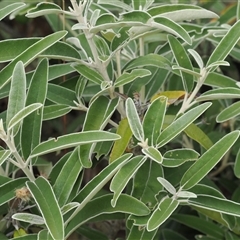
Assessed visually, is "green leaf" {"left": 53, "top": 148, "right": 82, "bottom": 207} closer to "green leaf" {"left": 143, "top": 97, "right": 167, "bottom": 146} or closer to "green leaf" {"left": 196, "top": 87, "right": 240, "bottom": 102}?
"green leaf" {"left": 143, "top": 97, "right": 167, "bottom": 146}

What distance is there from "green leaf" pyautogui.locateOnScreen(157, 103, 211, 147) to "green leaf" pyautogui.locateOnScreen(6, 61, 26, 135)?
0.86 feet

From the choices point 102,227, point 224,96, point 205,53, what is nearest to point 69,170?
point 224,96

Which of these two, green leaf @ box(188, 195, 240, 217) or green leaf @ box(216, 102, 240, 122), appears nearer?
green leaf @ box(188, 195, 240, 217)

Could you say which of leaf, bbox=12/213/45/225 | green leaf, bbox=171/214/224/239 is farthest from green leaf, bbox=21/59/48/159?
green leaf, bbox=171/214/224/239

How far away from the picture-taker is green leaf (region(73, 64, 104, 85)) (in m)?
0.98

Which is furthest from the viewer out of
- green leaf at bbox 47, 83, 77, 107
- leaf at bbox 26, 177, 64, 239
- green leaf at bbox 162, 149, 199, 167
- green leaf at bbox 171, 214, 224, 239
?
green leaf at bbox 171, 214, 224, 239

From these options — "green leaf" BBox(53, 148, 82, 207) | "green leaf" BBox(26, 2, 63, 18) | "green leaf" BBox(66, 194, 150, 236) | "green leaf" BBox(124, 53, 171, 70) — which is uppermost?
"green leaf" BBox(26, 2, 63, 18)

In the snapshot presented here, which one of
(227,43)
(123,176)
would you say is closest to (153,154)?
(123,176)

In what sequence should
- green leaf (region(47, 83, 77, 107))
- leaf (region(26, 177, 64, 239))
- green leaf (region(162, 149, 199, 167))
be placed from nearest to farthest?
1. leaf (region(26, 177, 64, 239))
2. green leaf (region(162, 149, 199, 167))
3. green leaf (region(47, 83, 77, 107))

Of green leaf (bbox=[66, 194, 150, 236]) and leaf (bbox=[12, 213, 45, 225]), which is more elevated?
leaf (bbox=[12, 213, 45, 225])

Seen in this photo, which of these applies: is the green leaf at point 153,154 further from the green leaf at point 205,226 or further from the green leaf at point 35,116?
the green leaf at point 205,226

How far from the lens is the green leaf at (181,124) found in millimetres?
866

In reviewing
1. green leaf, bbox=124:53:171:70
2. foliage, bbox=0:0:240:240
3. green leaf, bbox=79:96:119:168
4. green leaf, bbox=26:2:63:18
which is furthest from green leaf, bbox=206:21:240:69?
green leaf, bbox=26:2:63:18

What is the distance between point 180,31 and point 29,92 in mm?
317
